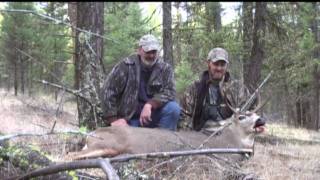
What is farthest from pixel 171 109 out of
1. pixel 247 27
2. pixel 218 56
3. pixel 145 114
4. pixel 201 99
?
pixel 247 27

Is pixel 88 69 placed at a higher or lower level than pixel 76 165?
higher

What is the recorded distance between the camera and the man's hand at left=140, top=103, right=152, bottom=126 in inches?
241

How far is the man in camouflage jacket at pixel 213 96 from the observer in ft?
21.3

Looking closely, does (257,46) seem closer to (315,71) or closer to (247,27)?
(247,27)

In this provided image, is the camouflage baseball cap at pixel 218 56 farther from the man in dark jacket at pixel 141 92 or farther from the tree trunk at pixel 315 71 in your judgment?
the tree trunk at pixel 315 71

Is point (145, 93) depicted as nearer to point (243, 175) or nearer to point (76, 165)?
point (243, 175)

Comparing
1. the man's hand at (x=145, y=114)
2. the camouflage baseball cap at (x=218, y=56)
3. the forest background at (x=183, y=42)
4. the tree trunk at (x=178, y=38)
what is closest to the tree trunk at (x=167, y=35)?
the forest background at (x=183, y=42)

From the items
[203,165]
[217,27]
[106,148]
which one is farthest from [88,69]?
[217,27]

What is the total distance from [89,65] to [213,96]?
1.58m

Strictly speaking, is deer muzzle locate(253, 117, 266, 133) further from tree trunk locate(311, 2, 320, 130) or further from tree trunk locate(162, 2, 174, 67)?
tree trunk locate(311, 2, 320, 130)

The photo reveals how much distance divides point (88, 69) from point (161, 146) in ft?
6.06

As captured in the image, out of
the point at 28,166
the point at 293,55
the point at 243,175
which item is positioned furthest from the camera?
the point at 293,55

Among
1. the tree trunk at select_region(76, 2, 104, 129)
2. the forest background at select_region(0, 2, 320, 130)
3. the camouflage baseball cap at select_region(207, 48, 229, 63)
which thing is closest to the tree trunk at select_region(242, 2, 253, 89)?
the forest background at select_region(0, 2, 320, 130)

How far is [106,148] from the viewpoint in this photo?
5.49 metres
